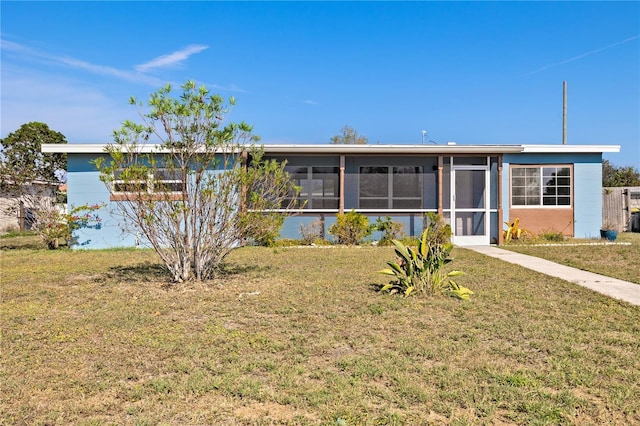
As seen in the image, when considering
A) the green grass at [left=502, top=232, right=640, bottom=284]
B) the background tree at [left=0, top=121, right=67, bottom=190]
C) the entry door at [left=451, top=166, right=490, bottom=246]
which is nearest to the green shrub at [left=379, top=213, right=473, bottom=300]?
the green grass at [left=502, top=232, right=640, bottom=284]

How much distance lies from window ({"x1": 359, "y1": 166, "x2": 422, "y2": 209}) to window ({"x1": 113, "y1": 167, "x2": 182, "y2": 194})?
326 inches

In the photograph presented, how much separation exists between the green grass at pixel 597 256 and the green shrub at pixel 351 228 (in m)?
4.05

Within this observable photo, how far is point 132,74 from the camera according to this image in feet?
38.2

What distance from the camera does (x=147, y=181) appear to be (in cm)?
688

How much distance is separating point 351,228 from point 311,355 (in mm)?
9507

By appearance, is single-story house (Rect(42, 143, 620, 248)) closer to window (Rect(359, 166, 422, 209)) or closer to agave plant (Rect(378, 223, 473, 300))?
window (Rect(359, 166, 422, 209))

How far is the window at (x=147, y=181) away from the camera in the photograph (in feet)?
22.1

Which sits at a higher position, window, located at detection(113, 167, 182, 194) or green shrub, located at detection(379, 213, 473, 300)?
window, located at detection(113, 167, 182, 194)

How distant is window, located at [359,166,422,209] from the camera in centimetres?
1453

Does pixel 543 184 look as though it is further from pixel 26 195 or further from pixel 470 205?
pixel 26 195

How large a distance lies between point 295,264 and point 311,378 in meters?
6.05

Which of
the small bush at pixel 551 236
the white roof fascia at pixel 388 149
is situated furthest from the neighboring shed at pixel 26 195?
the small bush at pixel 551 236

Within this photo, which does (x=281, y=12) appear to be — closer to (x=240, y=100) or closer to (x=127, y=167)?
(x=240, y=100)

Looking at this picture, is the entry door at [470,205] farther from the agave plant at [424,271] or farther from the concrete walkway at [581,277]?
the agave plant at [424,271]
